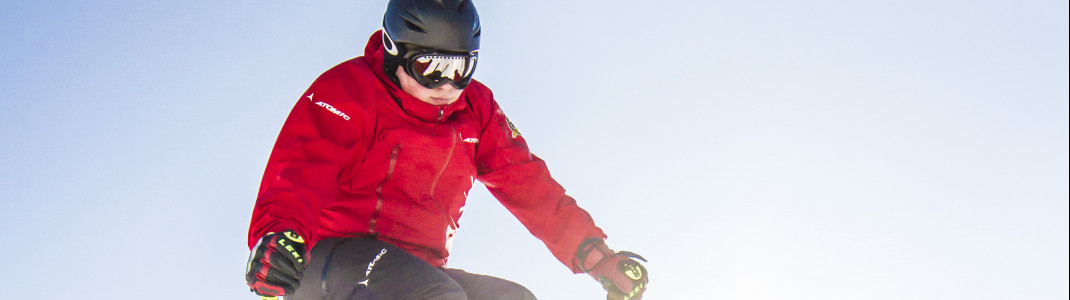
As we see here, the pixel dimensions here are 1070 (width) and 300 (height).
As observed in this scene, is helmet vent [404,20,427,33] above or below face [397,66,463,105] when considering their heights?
above

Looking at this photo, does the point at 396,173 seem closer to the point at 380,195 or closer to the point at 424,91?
the point at 380,195

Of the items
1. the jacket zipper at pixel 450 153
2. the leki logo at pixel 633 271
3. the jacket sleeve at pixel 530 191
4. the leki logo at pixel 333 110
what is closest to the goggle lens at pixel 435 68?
the jacket zipper at pixel 450 153

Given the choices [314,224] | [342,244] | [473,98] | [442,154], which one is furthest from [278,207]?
[473,98]

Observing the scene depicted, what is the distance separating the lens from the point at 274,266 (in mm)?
3139

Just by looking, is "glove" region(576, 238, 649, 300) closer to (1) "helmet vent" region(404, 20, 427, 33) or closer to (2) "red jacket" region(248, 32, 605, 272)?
(2) "red jacket" region(248, 32, 605, 272)

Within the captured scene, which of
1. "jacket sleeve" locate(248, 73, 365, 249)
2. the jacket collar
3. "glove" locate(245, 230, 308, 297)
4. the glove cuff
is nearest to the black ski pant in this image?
"jacket sleeve" locate(248, 73, 365, 249)

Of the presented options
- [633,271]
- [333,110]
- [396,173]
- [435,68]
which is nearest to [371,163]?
[396,173]

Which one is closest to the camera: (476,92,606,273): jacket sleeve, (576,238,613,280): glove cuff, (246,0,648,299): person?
(246,0,648,299): person

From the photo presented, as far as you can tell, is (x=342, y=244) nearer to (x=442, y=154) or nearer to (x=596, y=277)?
(x=442, y=154)

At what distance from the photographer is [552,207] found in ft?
16.3

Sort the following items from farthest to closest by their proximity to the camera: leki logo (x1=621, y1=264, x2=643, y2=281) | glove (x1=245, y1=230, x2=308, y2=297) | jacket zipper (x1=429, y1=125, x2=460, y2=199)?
leki logo (x1=621, y1=264, x2=643, y2=281), jacket zipper (x1=429, y1=125, x2=460, y2=199), glove (x1=245, y1=230, x2=308, y2=297)

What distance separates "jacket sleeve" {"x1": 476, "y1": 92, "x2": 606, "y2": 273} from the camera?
489 cm

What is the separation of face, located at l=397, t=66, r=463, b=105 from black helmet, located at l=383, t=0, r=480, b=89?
0.03 m

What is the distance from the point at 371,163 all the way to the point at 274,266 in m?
1.03
